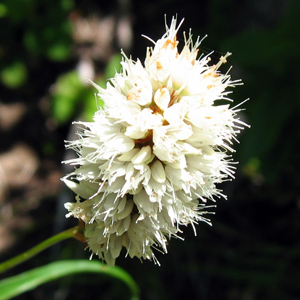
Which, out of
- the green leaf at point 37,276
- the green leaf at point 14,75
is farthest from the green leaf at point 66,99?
the green leaf at point 37,276

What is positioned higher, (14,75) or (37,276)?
(14,75)

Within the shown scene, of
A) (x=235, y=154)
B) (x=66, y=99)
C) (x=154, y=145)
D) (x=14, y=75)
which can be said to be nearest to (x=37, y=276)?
(x=154, y=145)

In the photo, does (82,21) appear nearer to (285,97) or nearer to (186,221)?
(285,97)

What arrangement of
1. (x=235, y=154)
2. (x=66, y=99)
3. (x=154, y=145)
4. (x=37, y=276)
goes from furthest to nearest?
(x=66, y=99) → (x=235, y=154) → (x=37, y=276) → (x=154, y=145)

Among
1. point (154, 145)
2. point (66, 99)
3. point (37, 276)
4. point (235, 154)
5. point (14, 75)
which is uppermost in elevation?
point (14, 75)

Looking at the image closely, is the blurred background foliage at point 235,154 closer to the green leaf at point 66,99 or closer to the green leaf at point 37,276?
the green leaf at point 66,99

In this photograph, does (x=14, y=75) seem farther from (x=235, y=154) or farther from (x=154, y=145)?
(x=154, y=145)

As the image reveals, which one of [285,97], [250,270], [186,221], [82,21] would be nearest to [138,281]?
[250,270]

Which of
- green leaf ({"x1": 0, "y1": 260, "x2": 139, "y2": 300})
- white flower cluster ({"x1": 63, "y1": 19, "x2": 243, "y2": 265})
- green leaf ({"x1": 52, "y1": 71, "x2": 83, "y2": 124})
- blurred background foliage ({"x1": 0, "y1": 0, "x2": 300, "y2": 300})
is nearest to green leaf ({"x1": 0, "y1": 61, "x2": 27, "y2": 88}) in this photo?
blurred background foliage ({"x1": 0, "y1": 0, "x2": 300, "y2": 300})
